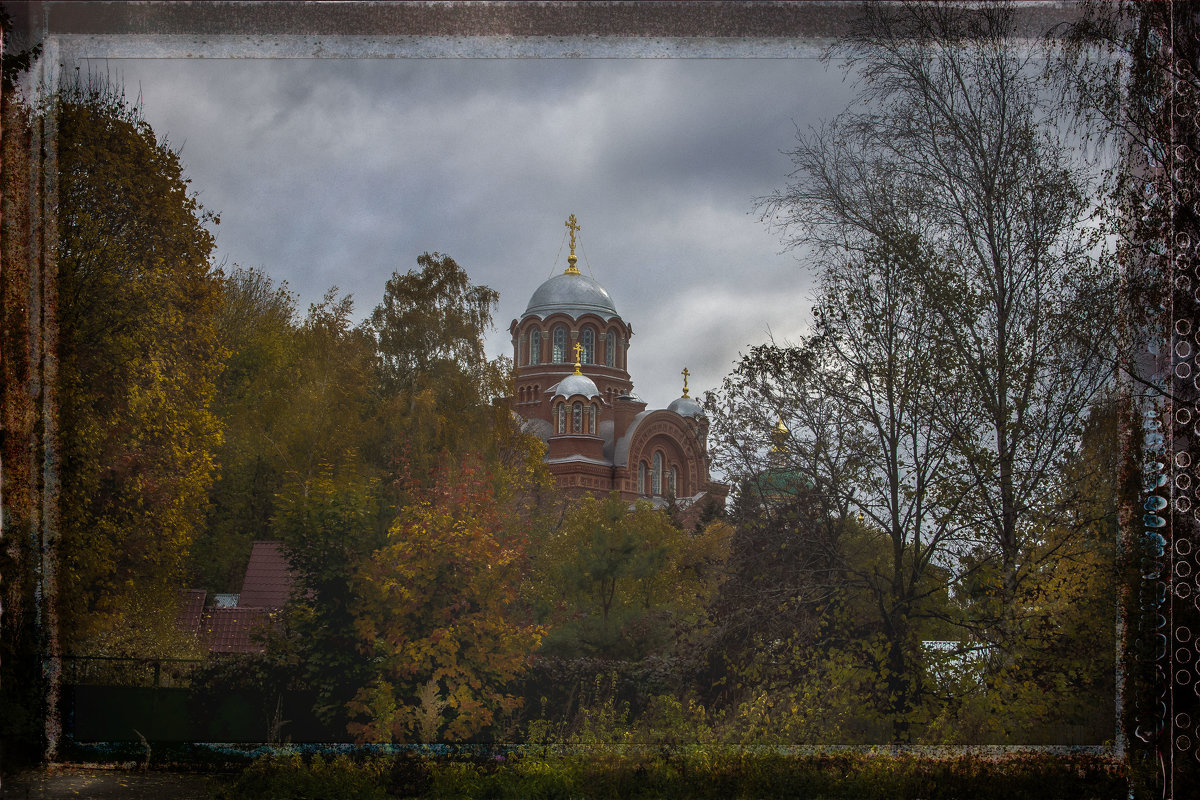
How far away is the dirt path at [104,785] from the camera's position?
553 cm

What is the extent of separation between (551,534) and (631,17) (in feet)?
11.6

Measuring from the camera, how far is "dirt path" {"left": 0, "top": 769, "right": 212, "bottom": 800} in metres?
5.53

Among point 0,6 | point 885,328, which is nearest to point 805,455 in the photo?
point 885,328

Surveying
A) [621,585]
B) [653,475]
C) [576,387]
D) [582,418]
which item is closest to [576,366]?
[576,387]

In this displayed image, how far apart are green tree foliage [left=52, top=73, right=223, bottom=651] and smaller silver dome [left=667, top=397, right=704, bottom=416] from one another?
→ 10.1 ft

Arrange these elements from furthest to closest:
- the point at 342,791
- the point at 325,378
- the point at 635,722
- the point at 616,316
→ the point at 616,316 < the point at 325,378 < the point at 635,722 < the point at 342,791

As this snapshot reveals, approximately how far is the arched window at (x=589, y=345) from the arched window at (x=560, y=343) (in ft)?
0.73

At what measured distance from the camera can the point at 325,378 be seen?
248 inches

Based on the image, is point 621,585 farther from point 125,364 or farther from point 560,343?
point 560,343

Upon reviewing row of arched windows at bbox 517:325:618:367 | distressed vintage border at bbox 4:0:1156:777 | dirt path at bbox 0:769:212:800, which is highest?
distressed vintage border at bbox 4:0:1156:777

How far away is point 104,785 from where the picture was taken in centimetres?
564

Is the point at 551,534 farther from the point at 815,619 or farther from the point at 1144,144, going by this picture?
the point at 1144,144

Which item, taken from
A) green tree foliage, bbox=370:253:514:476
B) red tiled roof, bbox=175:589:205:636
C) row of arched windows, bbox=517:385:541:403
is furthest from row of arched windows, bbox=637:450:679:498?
red tiled roof, bbox=175:589:205:636

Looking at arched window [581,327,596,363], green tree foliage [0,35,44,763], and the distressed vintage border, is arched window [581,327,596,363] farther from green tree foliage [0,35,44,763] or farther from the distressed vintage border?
green tree foliage [0,35,44,763]
